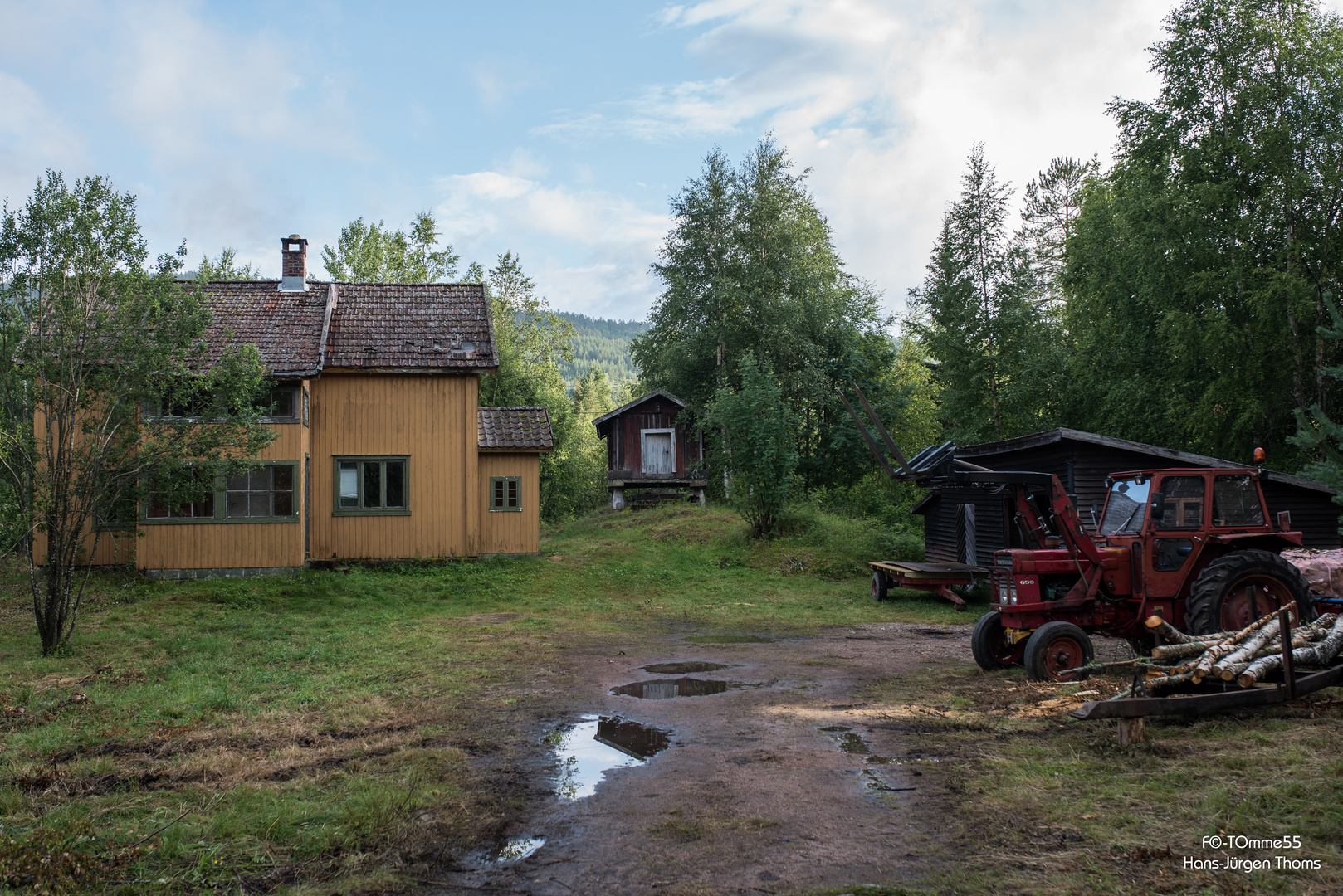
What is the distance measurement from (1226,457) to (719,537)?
12.5 meters

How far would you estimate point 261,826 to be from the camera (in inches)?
208

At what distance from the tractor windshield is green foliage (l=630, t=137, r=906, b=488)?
19.8 meters

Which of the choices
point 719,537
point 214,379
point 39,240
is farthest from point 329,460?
point 719,537

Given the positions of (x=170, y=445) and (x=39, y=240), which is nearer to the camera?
(x=39, y=240)

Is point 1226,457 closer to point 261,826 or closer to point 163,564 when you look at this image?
point 261,826

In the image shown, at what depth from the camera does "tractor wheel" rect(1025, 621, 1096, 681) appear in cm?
921

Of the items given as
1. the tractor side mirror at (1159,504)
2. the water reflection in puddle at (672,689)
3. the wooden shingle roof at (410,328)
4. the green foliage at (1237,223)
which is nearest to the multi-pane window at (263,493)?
the wooden shingle roof at (410,328)

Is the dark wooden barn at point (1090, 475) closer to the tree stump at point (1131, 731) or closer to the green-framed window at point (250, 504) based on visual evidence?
the tree stump at point (1131, 731)

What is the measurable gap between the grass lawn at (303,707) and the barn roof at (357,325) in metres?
4.70

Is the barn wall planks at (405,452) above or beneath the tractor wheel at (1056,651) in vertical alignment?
above

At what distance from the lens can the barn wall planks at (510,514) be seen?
69.5 feet

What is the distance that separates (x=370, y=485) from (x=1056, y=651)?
50.5 ft

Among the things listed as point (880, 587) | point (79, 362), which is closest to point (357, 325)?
point (79, 362)

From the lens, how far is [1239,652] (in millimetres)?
7535
